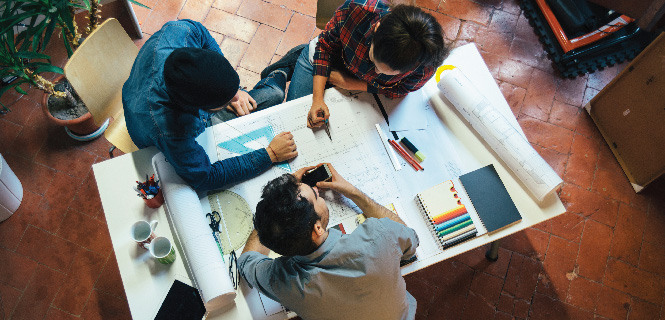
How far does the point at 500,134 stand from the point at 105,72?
178 centimetres

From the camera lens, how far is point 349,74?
6.95 ft

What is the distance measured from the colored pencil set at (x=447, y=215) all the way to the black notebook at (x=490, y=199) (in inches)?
2.5

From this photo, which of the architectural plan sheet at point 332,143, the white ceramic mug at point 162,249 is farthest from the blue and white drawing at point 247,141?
the white ceramic mug at point 162,249

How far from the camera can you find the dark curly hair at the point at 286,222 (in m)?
1.49

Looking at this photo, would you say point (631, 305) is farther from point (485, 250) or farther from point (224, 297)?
point (224, 297)

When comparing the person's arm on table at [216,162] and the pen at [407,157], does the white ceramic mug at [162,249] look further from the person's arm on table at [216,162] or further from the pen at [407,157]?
the pen at [407,157]

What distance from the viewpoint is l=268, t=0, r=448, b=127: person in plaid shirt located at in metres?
1.67

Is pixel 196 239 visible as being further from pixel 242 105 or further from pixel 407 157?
pixel 407 157

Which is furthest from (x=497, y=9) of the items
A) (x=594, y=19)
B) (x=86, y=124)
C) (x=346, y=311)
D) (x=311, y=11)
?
(x=86, y=124)

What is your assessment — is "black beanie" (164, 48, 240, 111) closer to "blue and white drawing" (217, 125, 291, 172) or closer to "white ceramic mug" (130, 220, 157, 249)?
"blue and white drawing" (217, 125, 291, 172)

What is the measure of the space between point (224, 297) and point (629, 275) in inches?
97.0

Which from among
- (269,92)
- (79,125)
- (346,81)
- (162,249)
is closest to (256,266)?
(162,249)

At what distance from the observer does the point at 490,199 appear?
6.04ft

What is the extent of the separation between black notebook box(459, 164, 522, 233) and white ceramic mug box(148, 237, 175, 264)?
120 cm
